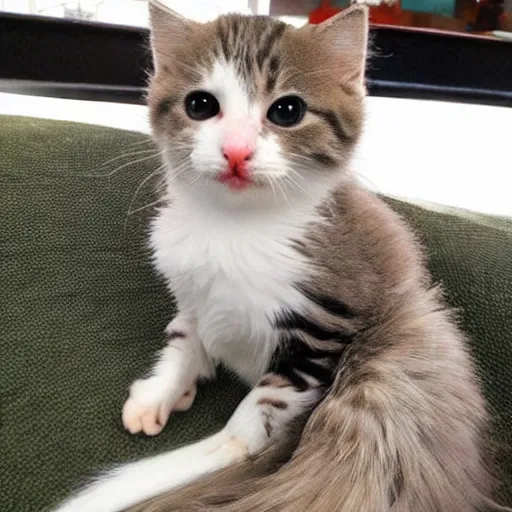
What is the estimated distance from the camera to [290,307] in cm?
85

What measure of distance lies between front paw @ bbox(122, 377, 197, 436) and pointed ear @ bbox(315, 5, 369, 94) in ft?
1.64

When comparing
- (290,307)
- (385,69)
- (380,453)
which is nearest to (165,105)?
(290,307)

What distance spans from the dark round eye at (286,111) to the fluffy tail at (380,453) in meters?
0.31

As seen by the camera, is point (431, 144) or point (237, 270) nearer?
point (237, 270)

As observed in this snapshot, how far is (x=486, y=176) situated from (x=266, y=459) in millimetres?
1631

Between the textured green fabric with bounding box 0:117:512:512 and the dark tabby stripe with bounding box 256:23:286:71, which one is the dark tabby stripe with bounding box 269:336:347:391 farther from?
the dark tabby stripe with bounding box 256:23:286:71

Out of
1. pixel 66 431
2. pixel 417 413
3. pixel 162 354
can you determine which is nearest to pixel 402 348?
pixel 417 413

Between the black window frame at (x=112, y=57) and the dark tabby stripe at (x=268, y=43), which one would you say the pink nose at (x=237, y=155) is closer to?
the dark tabby stripe at (x=268, y=43)

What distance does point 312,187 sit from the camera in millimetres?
887

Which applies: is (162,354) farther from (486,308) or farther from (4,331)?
(486,308)

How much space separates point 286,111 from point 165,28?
0.78 ft

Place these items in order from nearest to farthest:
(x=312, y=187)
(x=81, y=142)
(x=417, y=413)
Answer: (x=417, y=413)
(x=312, y=187)
(x=81, y=142)

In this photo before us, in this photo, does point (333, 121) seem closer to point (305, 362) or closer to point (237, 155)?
point (237, 155)

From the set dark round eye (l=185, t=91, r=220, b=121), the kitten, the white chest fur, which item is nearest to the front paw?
the kitten
